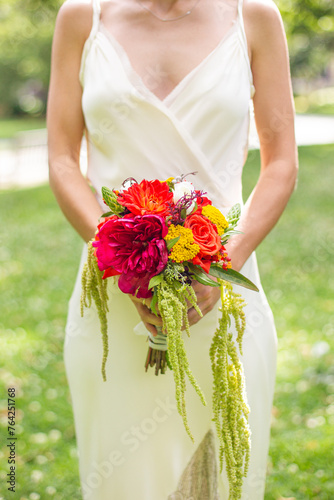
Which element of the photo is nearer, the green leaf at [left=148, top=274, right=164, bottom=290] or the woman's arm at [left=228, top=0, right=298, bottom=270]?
the green leaf at [left=148, top=274, right=164, bottom=290]

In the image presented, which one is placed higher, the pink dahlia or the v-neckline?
the v-neckline

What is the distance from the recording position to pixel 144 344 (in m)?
2.58

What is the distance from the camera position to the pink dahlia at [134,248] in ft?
6.35

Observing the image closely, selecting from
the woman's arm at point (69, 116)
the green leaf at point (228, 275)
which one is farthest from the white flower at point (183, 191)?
the woman's arm at point (69, 116)

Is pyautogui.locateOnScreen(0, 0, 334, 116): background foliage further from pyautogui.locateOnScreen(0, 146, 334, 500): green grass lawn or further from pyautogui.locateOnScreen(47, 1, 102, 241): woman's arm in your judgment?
pyautogui.locateOnScreen(47, 1, 102, 241): woman's arm

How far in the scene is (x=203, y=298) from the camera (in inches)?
86.4

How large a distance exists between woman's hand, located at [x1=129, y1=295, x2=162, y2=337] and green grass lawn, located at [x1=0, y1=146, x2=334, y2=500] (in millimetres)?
1989

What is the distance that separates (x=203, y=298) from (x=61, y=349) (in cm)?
389

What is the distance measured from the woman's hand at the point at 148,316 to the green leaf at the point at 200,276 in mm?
212

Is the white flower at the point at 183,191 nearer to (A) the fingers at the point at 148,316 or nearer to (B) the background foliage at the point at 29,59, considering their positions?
(A) the fingers at the point at 148,316

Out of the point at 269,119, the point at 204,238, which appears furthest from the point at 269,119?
the point at 204,238

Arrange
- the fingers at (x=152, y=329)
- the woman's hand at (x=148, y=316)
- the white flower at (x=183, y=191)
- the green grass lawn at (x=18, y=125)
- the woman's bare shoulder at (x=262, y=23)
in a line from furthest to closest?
the green grass lawn at (x=18, y=125)
the woman's bare shoulder at (x=262, y=23)
the fingers at (x=152, y=329)
the woman's hand at (x=148, y=316)
the white flower at (x=183, y=191)

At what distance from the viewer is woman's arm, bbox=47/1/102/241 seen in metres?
2.46

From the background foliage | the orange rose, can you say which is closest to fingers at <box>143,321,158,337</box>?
the orange rose
